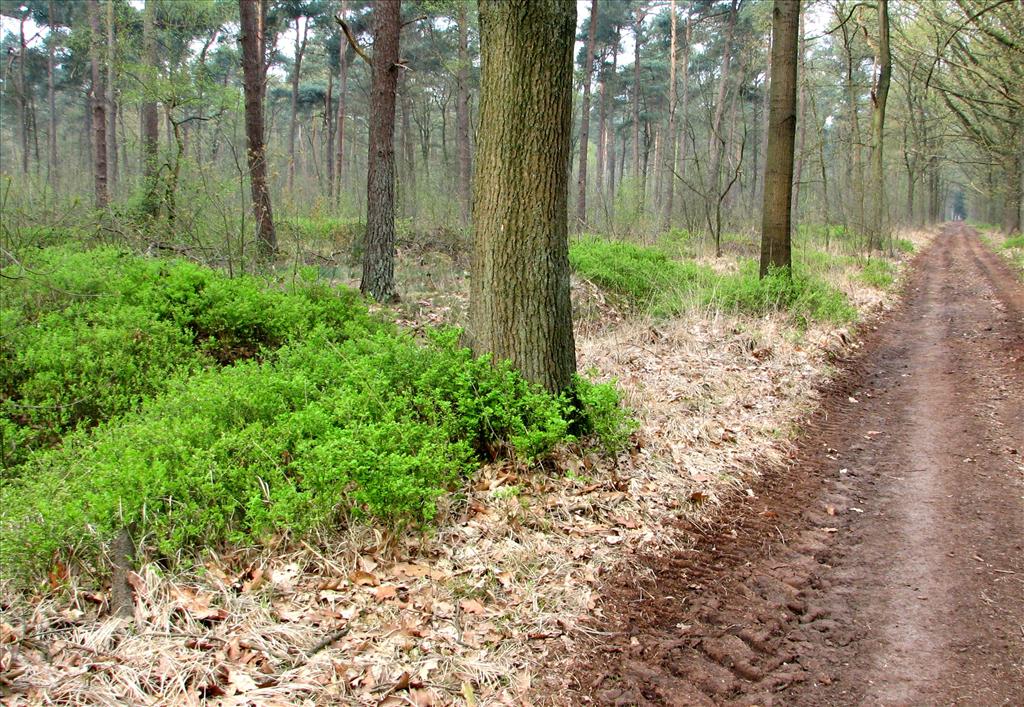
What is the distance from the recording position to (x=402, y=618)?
3.33 meters

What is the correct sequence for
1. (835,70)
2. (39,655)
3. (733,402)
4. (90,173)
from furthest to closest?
(835,70)
(90,173)
(733,402)
(39,655)

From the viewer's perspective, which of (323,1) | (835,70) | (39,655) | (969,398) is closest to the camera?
(39,655)

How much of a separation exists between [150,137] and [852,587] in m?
15.3

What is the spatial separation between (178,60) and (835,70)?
2777 centimetres

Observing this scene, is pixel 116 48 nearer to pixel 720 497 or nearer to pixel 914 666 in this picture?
pixel 720 497

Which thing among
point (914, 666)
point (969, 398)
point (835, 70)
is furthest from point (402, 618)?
point (835, 70)

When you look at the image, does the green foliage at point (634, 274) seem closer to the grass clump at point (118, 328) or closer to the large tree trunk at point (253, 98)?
the grass clump at point (118, 328)

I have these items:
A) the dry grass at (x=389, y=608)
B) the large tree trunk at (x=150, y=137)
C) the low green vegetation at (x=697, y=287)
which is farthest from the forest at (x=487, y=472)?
the large tree trunk at (x=150, y=137)

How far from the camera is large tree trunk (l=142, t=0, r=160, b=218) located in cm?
1111

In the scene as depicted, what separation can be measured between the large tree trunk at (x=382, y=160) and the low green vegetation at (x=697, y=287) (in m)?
3.30

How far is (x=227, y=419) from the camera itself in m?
4.64

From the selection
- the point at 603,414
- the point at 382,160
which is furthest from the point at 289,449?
the point at 382,160

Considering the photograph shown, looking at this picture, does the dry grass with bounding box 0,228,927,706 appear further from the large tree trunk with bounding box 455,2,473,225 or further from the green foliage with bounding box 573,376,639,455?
the large tree trunk with bounding box 455,2,473,225

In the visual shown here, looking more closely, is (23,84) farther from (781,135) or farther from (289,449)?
(289,449)
